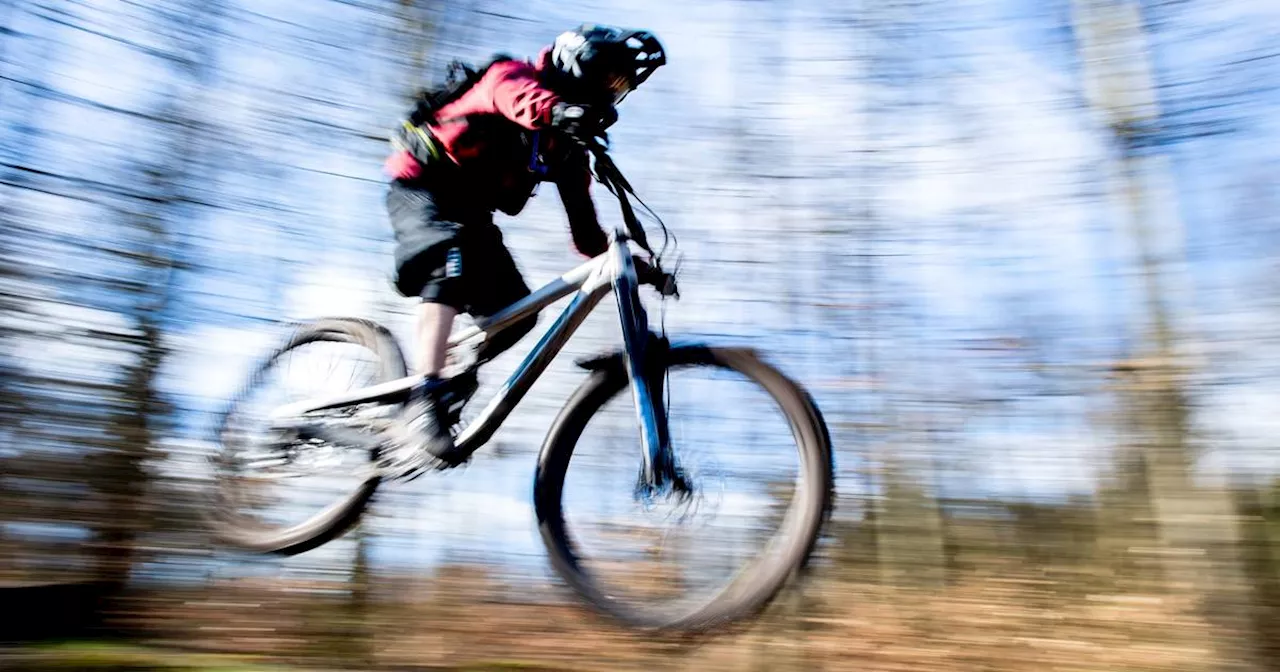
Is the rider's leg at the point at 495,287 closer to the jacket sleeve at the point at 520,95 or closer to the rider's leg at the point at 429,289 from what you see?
the rider's leg at the point at 429,289

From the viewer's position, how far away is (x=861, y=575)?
6.42 metres

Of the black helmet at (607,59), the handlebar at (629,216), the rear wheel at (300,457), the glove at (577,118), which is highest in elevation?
the black helmet at (607,59)

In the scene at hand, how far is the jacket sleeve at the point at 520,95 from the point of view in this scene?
6.74 feet

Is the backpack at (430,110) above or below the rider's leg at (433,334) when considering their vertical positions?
above

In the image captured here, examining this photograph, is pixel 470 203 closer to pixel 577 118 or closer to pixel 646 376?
pixel 577 118

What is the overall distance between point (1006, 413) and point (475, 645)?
4.58m

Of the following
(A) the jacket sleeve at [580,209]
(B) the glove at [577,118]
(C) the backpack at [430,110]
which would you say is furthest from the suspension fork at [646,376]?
(C) the backpack at [430,110]

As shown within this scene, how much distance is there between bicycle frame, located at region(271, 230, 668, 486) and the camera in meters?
2.26

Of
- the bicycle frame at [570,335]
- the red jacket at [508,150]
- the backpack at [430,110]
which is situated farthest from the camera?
the backpack at [430,110]

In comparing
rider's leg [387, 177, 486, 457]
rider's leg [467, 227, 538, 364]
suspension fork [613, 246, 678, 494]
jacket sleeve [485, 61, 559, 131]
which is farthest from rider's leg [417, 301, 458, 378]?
jacket sleeve [485, 61, 559, 131]

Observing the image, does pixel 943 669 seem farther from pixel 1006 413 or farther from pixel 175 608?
pixel 175 608

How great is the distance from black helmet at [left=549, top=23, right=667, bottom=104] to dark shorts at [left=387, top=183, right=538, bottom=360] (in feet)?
1.91

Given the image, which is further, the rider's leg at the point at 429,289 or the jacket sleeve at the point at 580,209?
the jacket sleeve at the point at 580,209

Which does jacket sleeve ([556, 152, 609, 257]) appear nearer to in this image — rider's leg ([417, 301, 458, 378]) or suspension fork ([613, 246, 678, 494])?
suspension fork ([613, 246, 678, 494])
